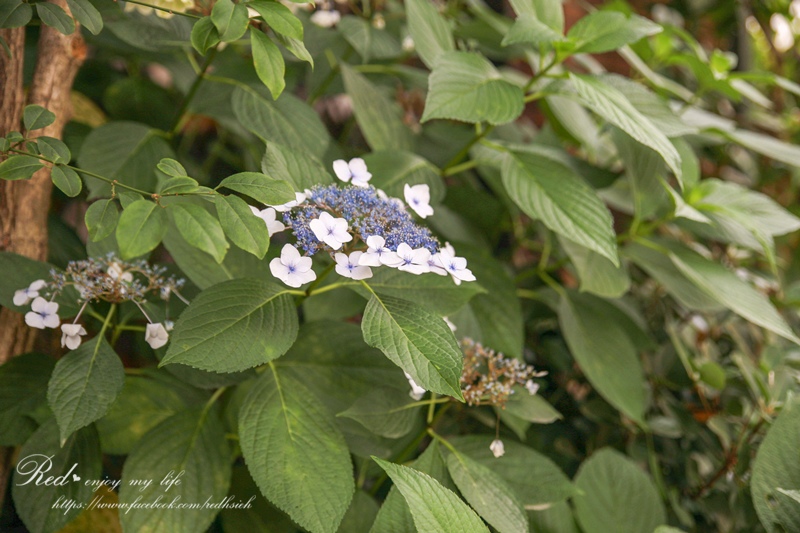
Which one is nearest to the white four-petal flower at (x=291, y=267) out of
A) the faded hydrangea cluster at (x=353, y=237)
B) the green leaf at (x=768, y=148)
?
the faded hydrangea cluster at (x=353, y=237)

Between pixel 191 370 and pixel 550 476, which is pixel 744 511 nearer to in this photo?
pixel 550 476

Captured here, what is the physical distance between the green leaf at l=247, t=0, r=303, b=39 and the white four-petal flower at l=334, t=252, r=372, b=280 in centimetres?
22

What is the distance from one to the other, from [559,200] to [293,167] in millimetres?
354

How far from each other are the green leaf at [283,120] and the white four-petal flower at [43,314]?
33 centimetres

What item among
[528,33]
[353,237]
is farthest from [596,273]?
[353,237]

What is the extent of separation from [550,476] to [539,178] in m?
0.39

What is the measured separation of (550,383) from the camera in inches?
45.4

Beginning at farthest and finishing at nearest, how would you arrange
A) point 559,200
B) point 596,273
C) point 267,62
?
point 596,273 → point 559,200 → point 267,62

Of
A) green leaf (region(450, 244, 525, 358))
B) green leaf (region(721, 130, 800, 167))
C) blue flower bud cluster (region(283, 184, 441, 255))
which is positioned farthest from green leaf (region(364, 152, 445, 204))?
green leaf (region(721, 130, 800, 167))

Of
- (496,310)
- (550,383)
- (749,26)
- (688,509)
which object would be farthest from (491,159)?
(749,26)

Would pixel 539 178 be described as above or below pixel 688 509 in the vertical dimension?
above

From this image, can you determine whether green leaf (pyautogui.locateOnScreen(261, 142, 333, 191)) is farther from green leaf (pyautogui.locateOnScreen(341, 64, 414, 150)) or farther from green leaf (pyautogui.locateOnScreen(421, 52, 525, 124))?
green leaf (pyautogui.locateOnScreen(341, 64, 414, 150))

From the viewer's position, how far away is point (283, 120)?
34.6 inches

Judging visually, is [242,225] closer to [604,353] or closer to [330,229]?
[330,229]
